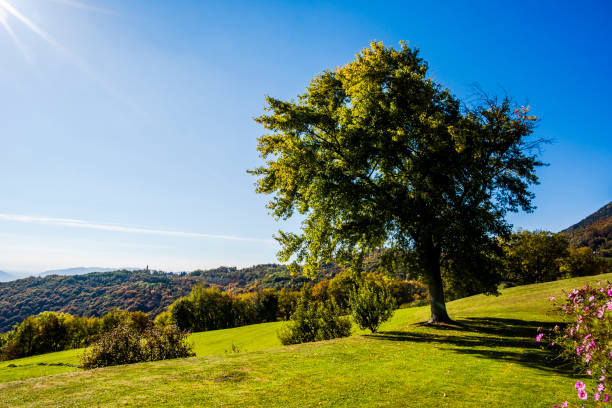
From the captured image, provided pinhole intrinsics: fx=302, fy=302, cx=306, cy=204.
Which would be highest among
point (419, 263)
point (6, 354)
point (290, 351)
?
point (419, 263)

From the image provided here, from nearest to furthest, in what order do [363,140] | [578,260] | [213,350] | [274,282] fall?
1. [363,140]
2. [213,350]
3. [578,260]
4. [274,282]

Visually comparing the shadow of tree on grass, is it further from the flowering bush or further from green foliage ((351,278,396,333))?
the flowering bush

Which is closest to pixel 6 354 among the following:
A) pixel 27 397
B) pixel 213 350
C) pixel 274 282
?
pixel 213 350

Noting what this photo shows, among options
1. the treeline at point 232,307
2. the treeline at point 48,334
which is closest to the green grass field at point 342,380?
the treeline at point 48,334

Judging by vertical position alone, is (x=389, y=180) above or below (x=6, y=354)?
above

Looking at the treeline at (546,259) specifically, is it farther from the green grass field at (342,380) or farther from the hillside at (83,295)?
the hillside at (83,295)

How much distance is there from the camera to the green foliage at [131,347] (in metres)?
16.2

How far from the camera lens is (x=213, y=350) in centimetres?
4175

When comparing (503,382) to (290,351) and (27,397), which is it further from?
(27,397)

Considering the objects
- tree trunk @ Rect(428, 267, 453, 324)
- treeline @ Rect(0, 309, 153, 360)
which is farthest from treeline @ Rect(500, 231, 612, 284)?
treeline @ Rect(0, 309, 153, 360)

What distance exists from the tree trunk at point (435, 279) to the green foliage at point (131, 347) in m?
16.0

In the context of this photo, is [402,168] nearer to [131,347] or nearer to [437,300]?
[437,300]

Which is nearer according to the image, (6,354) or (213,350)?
(213,350)

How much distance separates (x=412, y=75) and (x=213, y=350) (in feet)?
136
